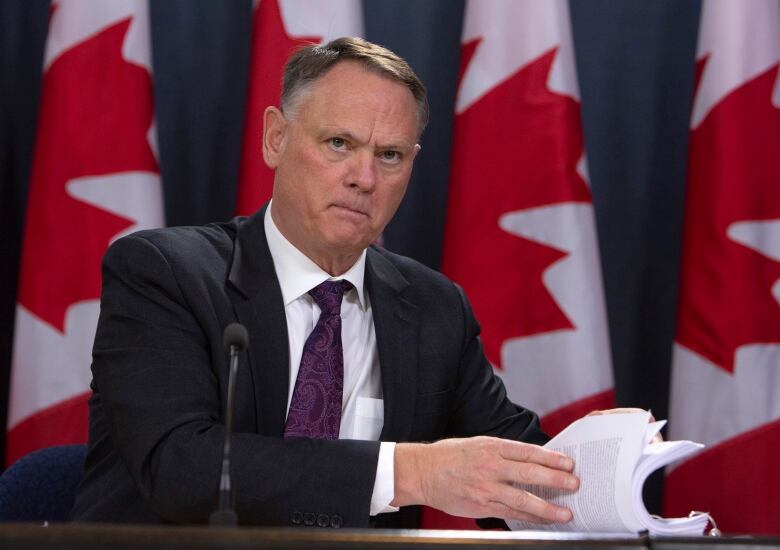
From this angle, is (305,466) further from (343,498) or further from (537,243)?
(537,243)

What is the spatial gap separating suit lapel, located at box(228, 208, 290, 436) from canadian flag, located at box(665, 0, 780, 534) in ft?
5.01

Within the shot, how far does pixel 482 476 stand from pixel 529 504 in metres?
0.10

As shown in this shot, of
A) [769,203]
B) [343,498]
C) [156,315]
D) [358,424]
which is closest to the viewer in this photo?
[343,498]

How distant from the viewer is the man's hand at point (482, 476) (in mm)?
1849

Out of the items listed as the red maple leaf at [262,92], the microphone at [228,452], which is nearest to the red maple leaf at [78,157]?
the red maple leaf at [262,92]

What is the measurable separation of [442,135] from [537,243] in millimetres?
644

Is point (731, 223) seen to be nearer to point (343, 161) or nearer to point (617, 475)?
point (343, 161)

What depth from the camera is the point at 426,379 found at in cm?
254

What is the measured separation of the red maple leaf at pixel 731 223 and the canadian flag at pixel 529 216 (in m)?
0.33

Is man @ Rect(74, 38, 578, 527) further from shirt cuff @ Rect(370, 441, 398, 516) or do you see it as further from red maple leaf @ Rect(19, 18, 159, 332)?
red maple leaf @ Rect(19, 18, 159, 332)

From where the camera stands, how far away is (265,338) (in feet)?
7.70

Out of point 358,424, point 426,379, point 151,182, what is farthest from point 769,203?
point 151,182

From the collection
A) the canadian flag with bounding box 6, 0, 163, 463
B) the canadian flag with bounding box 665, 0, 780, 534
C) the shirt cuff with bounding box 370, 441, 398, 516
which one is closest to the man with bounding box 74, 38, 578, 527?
the shirt cuff with bounding box 370, 441, 398, 516

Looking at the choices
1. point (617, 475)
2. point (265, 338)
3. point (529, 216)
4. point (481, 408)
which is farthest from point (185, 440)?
point (529, 216)
